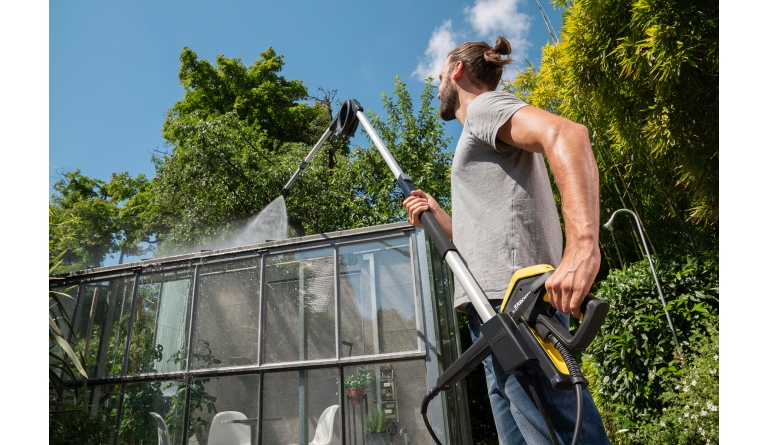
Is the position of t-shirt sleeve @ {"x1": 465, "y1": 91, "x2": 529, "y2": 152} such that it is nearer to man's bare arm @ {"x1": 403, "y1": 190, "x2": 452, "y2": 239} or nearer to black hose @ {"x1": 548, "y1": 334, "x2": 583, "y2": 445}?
man's bare arm @ {"x1": 403, "y1": 190, "x2": 452, "y2": 239}

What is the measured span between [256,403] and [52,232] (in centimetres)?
1225

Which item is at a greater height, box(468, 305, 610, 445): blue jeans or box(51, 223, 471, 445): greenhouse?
box(51, 223, 471, 445): greenhouse

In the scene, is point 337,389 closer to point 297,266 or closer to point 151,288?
point 297,266

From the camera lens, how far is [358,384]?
4.33m

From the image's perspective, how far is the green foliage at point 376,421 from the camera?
4.19m

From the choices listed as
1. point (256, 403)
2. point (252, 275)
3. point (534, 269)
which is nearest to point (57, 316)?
point (252, 275)

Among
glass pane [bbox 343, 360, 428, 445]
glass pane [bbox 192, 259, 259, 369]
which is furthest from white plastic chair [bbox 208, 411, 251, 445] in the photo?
glass pane [bbox 343, 360, 428, 445]

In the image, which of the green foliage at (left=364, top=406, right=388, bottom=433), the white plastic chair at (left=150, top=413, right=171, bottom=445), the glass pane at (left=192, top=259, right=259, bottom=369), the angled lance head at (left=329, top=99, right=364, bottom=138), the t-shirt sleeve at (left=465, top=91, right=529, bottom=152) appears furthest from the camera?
the glass pane at (left=192, top=259, right=259, bottom=369)

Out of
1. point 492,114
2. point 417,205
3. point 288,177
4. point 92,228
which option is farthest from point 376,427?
point 92,228

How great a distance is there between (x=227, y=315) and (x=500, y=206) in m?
4.21

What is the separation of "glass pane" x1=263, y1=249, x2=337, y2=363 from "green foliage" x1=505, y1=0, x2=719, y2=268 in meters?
3.11

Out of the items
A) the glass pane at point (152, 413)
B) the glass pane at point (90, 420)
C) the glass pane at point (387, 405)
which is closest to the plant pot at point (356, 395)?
the glass pane at point (387, 405)

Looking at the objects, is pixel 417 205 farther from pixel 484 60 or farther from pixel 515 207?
pixel 484 60

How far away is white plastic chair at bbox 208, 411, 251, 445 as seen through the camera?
434cm
